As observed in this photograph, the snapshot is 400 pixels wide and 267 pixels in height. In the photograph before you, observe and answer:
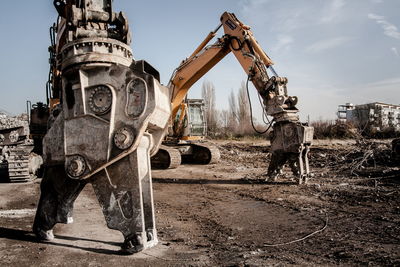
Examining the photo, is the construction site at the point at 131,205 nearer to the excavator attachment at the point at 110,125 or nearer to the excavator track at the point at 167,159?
the excavator attachment at the point at 110,125

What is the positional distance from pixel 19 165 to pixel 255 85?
6.46 meters

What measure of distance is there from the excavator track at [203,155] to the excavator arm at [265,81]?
3.11m

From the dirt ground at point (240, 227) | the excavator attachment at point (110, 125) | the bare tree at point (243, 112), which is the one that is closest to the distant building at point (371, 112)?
the bare tree at point (243, 112)

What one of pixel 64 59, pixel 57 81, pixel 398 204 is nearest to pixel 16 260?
pixel 64 59

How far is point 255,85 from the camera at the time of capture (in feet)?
28.3

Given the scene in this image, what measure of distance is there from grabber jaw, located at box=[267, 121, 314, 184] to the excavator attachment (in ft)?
16.8

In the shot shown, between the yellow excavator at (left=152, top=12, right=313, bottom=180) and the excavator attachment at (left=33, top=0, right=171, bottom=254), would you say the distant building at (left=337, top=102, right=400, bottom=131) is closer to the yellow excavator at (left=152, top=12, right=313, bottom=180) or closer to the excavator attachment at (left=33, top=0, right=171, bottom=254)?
the yellow excavator at (left=152, top=12, right=313, bottom=180)

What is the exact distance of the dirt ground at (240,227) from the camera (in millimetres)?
2932

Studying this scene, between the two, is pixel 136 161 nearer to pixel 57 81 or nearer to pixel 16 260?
pixel 16 260

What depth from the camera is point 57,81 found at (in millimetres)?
8469

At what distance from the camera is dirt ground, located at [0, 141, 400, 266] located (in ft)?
9.62

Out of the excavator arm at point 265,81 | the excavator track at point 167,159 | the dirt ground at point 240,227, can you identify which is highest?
the excavator arm at point 265,81

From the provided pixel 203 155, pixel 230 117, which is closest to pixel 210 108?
pixel 230 117

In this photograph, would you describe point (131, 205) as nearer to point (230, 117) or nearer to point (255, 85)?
point (255, 85)
